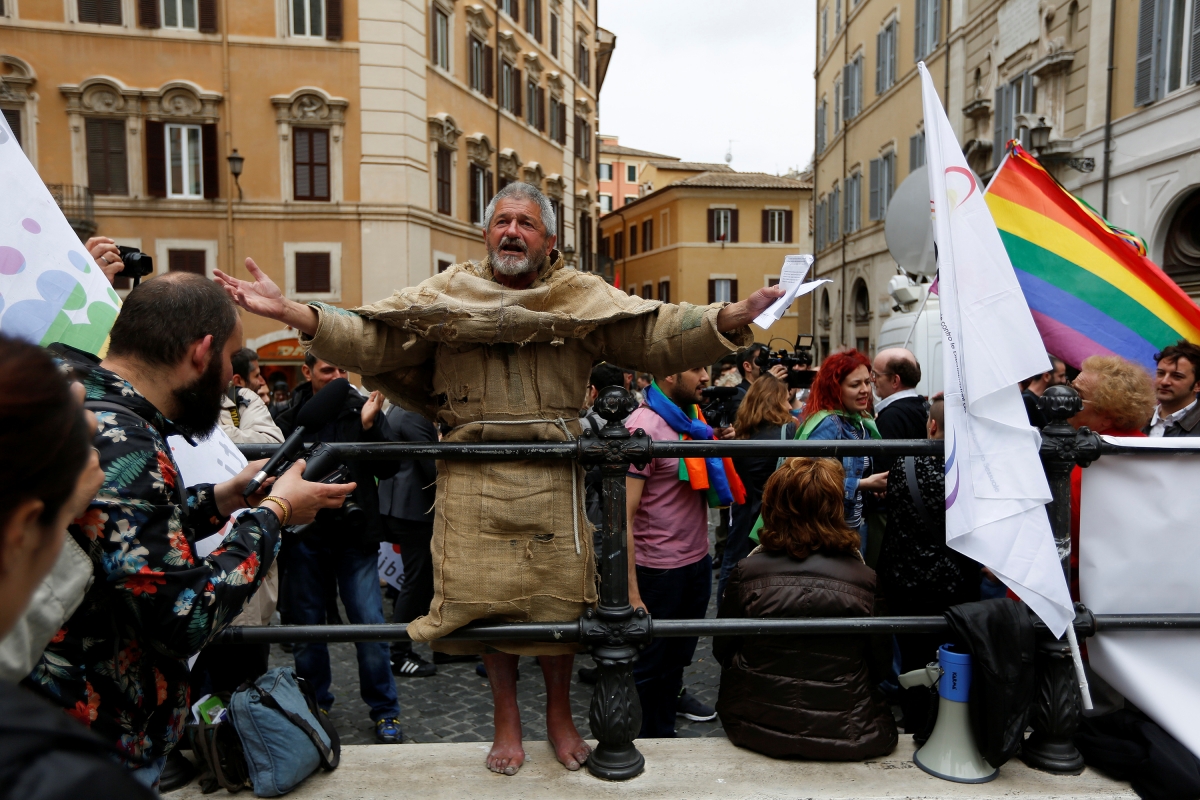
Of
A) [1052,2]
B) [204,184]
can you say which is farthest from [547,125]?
[1052,2]

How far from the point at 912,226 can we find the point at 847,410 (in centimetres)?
299

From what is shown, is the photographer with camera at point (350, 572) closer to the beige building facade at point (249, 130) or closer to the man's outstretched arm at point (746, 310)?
the man's outstretched arm at point (746, 310)

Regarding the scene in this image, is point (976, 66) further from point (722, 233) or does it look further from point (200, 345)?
point (722, 233)

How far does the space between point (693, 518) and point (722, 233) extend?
125 ft

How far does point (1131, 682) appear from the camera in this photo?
241cm

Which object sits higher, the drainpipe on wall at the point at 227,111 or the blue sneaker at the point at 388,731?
the drainpipe on wall at the point at 227,111

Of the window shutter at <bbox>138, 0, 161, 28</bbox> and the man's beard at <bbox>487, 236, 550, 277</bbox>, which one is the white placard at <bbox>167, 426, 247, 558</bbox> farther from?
the window shutter at <bbox>138, 0, 161, 28</bbox>

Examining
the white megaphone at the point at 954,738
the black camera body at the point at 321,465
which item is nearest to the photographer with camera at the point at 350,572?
the black camera body at the point at 321,465

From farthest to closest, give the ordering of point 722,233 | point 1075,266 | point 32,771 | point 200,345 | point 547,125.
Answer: point 722,233 → point 547,125 → point 1075,266 → point 200,345 → point 32,771

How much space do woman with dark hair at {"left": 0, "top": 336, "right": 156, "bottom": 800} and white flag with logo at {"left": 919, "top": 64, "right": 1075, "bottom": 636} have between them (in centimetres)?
203

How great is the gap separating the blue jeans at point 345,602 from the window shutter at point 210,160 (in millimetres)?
16942

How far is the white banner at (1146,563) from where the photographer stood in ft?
7.84

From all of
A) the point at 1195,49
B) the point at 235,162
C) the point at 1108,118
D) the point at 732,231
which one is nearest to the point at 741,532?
the point at 1195,49

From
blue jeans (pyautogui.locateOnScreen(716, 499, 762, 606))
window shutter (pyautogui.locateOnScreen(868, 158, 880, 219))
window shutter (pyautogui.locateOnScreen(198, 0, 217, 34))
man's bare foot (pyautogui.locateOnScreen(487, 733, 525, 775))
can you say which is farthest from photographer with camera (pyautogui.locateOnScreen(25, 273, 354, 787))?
window shutter (pyautogui.locateOnScreen(868, 158, 880, 219))
